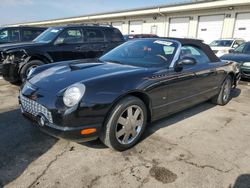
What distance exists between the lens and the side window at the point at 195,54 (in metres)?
4.15

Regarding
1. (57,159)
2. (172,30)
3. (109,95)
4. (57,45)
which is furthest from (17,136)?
(172,30)

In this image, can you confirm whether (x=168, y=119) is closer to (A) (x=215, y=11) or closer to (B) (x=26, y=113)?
(B) (x=26, y=113)

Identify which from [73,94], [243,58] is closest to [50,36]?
[73,94]

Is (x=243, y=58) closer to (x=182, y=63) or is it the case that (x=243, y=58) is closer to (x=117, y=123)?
(x=182, y=63)

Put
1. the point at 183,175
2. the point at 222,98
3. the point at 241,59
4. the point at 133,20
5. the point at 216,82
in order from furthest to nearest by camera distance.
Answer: the point at 133,20 < the point at 241,59 < the point at 222,98 < the point at 216,82 < the point at 183,175

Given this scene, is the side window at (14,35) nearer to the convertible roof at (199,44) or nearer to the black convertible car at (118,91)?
the black convertible car at (118,91)

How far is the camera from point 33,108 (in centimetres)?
302

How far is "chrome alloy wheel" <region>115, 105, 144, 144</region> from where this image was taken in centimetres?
312

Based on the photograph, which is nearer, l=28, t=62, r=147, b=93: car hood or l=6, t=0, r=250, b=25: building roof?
l=28, t=62, r=147, b=93: car hood

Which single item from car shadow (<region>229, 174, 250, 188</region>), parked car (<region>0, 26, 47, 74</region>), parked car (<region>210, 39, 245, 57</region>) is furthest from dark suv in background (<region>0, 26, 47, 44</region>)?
parked car (<region>210, 39, 245, 57</region>)

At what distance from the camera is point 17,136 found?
11.6 ft

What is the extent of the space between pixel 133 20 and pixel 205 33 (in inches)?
411

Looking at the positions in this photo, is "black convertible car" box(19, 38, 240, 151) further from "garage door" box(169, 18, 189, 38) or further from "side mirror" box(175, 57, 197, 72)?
"garage door" box(169, 18, 189, 38)

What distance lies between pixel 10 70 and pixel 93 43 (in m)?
2.59
